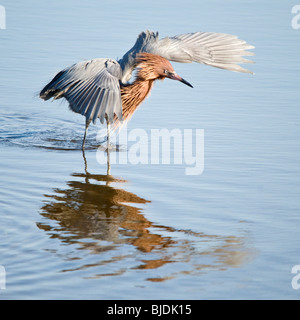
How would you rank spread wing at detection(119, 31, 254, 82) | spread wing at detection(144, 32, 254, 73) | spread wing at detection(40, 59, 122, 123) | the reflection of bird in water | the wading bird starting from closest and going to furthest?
the reflection of bird in water, spread wing at detection(40, 59, 122, 123), the wading bird, spread wing at detection(119, 31, 254, 82), spread wing at detection(144, 32, 254, 73)

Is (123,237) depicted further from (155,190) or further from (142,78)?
(142,78)

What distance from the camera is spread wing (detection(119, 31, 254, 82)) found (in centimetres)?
863

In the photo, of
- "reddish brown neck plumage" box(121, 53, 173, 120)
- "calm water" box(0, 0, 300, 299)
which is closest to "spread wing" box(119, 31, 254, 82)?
"reddish brown neck plumage" box(121, 53, 173, 120)

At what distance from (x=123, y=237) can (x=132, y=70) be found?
10.2 ft

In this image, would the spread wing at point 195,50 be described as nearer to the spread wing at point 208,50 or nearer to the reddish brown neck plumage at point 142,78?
the spread wing at point 208,50

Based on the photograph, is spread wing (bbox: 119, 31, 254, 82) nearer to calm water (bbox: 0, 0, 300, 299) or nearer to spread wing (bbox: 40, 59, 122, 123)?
spread wing (bbox: 40, 59, 122, 123)

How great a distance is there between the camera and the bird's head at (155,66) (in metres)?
8.49

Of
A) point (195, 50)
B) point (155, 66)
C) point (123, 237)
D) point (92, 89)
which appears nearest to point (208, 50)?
point (195, 50)

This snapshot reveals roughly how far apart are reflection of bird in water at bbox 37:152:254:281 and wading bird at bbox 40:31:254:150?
884mm

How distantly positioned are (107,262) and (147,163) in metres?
3.07

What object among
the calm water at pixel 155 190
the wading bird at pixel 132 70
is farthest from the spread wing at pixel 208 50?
the calm water at pixel 155 190

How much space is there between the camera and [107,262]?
18.4 feet

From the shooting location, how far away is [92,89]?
773cm
